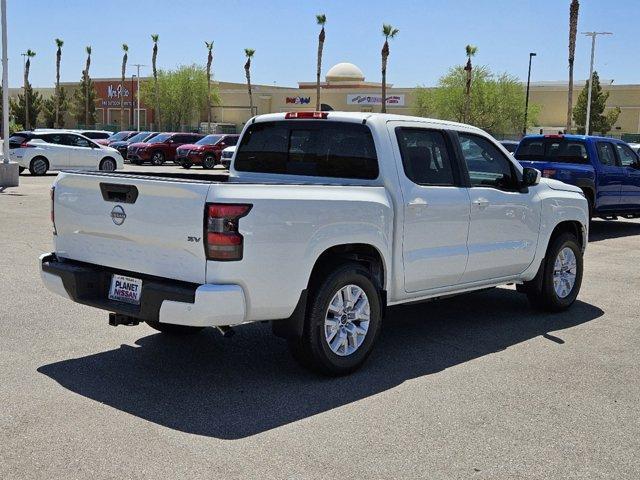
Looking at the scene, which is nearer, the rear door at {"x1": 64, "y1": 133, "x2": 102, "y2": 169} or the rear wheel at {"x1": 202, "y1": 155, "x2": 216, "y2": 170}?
the rear door at {"x1": 64, "y1": 133, "x2": 102, "y2": 169}

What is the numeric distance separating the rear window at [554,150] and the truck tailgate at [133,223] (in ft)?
37.6

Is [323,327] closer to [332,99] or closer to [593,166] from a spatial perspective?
[593,166]

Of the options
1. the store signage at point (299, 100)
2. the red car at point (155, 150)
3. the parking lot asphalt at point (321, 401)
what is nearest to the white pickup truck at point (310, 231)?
the parking lot asphalt at point (321, 401)

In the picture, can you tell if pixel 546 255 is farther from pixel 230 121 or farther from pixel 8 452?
pixel 230 121

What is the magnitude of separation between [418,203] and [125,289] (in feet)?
7.91

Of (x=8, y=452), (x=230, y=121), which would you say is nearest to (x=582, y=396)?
(x=8, y=452)

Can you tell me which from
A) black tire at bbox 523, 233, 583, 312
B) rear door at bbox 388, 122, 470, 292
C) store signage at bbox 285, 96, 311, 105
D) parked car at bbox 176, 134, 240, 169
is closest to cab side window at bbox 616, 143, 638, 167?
black tire at bbox 523, 233, 583, 312

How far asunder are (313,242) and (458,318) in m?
3.07

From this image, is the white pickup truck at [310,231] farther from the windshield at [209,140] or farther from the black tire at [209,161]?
the windshield at [209,140]

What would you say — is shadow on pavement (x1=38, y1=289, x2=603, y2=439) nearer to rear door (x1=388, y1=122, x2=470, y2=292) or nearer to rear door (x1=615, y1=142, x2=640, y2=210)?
rear door (x1=388, y1=122, x2=470, y2=292)

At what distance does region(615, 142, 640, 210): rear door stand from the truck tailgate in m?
12.6

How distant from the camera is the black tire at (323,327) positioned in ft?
18.5

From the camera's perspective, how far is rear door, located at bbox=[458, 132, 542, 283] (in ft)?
23.2

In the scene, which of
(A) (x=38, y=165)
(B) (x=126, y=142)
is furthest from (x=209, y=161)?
(A) (x=38, y=165)
